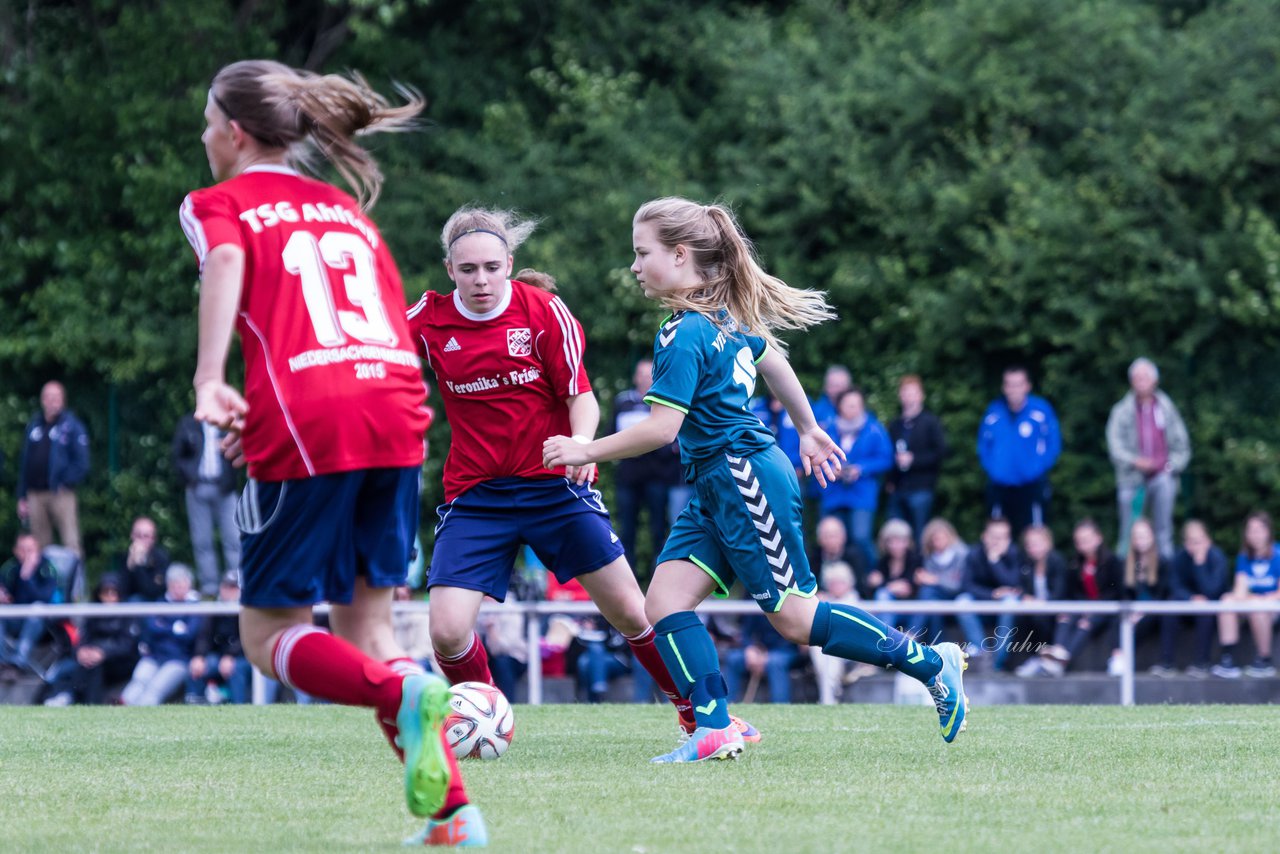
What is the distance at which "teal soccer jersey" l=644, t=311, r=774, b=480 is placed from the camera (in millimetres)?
6188

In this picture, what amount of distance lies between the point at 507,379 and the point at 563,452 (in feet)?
3.70

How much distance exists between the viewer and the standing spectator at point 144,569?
45.6ft

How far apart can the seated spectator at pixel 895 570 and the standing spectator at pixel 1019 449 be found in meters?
1.23

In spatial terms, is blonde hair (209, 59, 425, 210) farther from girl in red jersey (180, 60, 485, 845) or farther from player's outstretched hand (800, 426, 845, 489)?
player's outstretched hand (800, 426, 845, 489)

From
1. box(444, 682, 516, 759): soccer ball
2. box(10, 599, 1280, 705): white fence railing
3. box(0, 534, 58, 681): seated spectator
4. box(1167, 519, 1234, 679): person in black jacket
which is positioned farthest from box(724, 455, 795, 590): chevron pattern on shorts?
box(0, 534, 58, 681): seated spectator

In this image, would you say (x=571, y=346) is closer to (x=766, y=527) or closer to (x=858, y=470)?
(x=766, y=527)

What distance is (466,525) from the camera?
6.74m

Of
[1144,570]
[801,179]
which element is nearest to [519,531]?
[1144,570]

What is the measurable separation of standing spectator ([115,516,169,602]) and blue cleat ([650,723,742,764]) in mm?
8459

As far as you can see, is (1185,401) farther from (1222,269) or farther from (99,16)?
(99,16)

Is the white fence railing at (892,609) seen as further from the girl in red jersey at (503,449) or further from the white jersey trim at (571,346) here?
the white jersey trim at (571,346)

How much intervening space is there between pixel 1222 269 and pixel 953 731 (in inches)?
359

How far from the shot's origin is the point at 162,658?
42.1ft

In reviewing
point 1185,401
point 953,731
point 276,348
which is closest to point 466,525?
point 953,731
